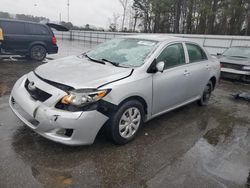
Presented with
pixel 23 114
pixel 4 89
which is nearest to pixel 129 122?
pixel 23 114

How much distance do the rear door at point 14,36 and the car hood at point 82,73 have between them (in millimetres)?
6672

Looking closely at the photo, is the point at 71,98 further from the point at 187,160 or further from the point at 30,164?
the point at 187,160

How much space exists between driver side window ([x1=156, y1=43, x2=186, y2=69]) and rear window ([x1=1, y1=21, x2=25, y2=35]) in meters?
7.74

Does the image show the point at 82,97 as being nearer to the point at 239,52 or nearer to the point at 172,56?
the point at 172,56

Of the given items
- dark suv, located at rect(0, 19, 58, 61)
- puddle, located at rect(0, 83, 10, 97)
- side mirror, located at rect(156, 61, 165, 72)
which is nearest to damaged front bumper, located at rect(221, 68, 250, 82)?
side mirror, located at rect(156, 61, 165, 72)

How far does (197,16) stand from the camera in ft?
75.5

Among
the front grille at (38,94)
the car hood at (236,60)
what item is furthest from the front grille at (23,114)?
the car hood at (236,60)

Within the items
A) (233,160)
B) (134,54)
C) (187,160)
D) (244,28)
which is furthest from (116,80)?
(244,28)

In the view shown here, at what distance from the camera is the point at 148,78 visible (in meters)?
3.32

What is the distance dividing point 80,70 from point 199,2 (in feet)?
71.7

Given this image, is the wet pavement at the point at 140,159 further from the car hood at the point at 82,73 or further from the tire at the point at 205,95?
the tire at the point at 205,95

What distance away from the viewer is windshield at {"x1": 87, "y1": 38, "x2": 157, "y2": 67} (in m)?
3.53

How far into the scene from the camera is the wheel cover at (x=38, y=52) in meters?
9.80

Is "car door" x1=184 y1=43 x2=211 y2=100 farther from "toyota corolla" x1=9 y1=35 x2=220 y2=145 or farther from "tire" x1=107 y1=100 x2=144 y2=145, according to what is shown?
"tire" x1=107 y1=100 x2=144 y2=145
